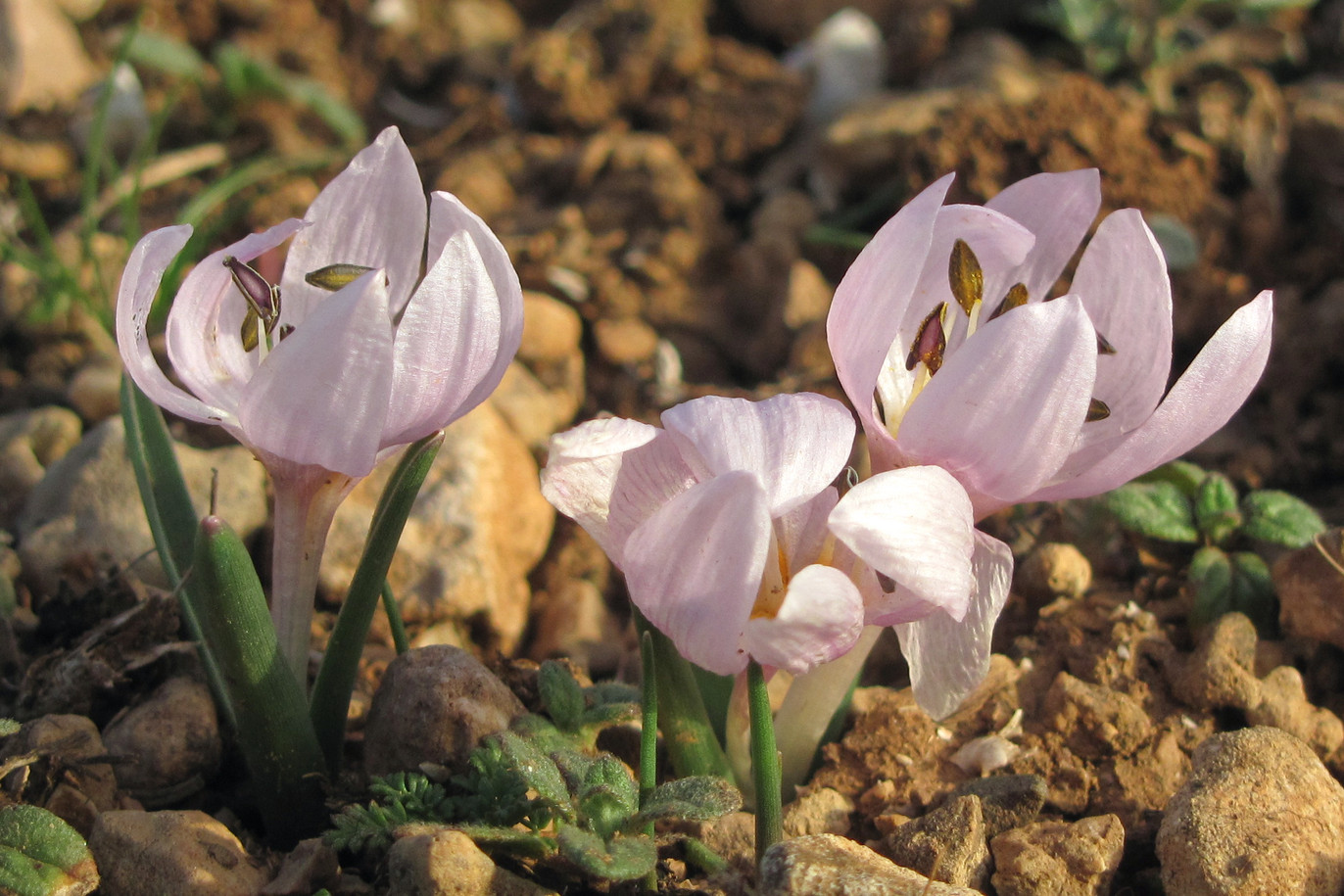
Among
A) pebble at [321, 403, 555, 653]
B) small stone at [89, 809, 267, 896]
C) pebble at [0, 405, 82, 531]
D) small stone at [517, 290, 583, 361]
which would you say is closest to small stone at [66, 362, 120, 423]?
pebble at [0, 405, 82, 531]

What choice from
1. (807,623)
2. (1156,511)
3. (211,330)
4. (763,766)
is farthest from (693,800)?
(1156,511)

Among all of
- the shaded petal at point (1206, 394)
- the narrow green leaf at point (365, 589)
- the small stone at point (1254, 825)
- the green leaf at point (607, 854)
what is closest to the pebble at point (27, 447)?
the narrow green leaf at point (365, 589)

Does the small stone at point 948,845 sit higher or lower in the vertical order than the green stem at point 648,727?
lower

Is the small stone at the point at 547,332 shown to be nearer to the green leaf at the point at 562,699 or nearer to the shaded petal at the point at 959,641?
the green leaf at the point at 562,699

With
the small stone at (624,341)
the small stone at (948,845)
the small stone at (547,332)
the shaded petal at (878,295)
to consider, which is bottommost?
the small stone at (624,341)

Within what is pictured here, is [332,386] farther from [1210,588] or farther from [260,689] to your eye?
[1210,588]

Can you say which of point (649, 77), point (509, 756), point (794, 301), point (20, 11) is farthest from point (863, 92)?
point (509, 756)

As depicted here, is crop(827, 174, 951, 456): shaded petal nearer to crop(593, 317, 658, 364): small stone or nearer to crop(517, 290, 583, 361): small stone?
crop(517, 290, 583, 361): small stone

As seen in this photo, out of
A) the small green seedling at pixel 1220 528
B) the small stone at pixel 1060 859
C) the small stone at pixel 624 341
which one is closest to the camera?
the small stone at pixel 1060 859
